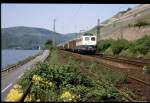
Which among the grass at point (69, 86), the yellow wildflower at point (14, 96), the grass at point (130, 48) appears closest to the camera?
the yellow wildflower at point (14, 96)

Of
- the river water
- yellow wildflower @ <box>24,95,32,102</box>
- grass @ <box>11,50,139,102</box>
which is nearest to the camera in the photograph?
yellow wildflower @ <box>24,95,32,102</box>

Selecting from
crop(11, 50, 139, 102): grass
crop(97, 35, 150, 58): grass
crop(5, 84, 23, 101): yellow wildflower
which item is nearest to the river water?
crop(97, 35, 150, 58): grass

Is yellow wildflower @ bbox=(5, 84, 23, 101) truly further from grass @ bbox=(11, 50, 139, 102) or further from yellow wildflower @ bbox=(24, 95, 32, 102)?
grass @ bbox=(11, 50, 139, 102)

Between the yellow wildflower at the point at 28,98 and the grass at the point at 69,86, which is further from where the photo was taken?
the grass at the point at 69,86

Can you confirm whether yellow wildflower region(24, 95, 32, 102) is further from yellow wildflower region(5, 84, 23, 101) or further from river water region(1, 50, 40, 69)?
river water region(1, 50, 40, 69)

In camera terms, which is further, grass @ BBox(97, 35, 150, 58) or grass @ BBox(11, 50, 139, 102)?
grass @ BBox(97, 35, 150, 58)

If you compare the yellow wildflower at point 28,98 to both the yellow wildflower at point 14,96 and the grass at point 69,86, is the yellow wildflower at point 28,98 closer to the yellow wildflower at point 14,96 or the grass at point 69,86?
the grass at point 69,86

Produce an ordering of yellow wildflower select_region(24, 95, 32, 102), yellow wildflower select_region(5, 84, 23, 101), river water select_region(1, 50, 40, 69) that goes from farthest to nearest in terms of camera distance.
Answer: river water select_region(1, 50, 40, 69), yellow wildflower select_region(5, 84, 23, 101), yellow wildflower select_region(24, 95, 32, 102)

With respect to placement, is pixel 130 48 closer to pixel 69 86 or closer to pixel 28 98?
pixel 69 86

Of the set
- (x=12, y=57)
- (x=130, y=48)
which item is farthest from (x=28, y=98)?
(x=12, y=57)

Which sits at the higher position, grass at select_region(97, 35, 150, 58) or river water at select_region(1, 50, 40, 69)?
grass at select_region(97, 35, 150, 58)

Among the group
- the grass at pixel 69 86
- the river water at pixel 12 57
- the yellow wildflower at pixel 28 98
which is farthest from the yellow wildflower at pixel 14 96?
the river water at pixel 12 57

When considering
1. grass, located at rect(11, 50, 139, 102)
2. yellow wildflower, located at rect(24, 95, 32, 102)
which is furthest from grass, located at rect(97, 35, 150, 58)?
yellow wildflower, located at rect(24, 95, 32, 102)

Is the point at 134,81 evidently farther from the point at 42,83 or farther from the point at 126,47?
the point at 126,47
